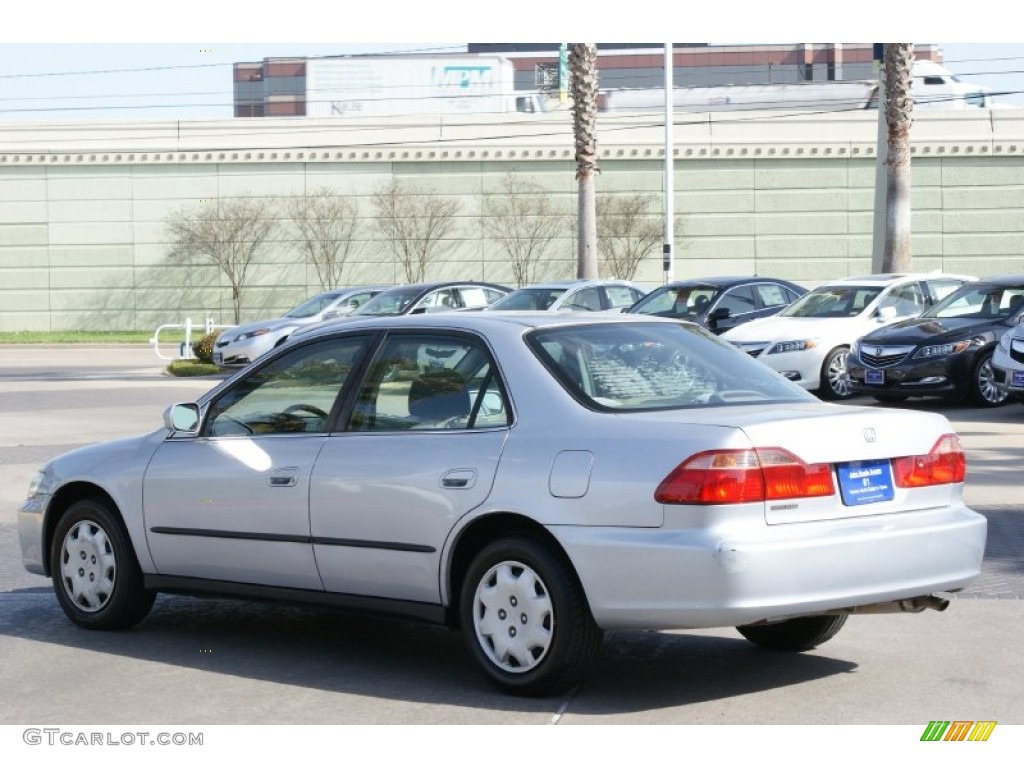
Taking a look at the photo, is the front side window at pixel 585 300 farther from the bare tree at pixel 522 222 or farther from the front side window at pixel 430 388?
the bare tree at pixel 522 222

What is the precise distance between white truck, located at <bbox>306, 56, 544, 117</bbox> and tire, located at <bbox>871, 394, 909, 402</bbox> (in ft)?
259

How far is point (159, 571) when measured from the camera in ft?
25.0

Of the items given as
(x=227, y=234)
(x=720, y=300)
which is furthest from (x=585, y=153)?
(x=227, y=234)

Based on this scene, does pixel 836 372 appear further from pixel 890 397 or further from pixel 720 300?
pixel 720 300

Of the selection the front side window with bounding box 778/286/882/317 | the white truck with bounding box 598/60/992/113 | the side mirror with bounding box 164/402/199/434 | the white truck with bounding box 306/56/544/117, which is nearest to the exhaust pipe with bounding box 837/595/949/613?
the side mirror with bounding box 164/402/199/434

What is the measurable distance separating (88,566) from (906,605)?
12.7ft

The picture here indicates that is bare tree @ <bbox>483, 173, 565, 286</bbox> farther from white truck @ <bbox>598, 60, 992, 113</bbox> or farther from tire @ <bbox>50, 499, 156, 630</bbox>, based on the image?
tire @ <bbox>50, 499, 156, 630</bbox>

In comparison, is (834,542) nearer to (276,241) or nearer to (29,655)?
(29,655)

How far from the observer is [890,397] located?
68.7 ft

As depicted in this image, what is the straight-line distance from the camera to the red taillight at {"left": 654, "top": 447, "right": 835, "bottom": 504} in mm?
5848

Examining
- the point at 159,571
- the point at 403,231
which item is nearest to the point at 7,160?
the point at 403,231

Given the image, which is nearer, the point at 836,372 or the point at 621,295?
the point at 836,372

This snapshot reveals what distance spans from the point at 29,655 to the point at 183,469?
106 cm

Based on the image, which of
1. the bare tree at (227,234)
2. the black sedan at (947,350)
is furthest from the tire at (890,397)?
the bare tree at (227,234)
